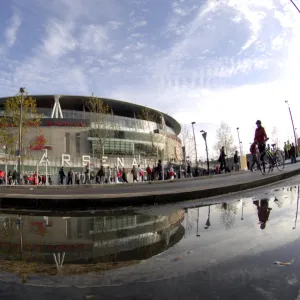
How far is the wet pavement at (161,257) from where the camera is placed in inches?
80.2

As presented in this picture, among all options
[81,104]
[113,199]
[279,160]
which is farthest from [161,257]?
[81,104]

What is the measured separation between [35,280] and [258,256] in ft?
6.33

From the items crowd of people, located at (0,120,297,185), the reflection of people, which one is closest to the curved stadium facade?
crowd of people, located at (0,120,297,185)

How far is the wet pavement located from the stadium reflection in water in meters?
0.01

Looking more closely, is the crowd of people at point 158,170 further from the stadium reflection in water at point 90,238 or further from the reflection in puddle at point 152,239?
the stadium reflection in water at point 90,238

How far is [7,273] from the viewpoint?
2.56 metres

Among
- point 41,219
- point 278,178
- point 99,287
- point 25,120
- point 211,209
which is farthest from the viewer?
point 25,120

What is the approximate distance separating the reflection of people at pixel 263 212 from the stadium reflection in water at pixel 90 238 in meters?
1.08

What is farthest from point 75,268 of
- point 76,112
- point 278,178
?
point 76,112

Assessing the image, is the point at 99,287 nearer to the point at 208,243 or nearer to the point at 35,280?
the point at 35,280

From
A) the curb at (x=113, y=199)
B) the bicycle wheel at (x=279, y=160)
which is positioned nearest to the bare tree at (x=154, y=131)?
the bicycle wheel at (x=279, y=160)

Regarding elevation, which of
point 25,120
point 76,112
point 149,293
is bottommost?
point 149,293

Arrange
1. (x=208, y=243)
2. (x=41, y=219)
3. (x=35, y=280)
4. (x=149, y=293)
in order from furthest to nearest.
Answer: (x=41, y=219) < (x=208, y=243) < (x=35, y=280) < (x=149, y=293)

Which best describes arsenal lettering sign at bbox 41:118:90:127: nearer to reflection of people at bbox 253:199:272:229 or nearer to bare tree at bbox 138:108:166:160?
bare tree at bbox 138:108:166:160
